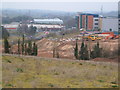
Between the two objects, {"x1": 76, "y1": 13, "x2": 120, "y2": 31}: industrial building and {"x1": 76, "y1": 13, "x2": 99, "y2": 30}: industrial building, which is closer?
{"x1": 76, "y1": 13, "x2": 120, "y2": 31}: industrial building

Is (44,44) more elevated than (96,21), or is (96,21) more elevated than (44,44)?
(96,21)

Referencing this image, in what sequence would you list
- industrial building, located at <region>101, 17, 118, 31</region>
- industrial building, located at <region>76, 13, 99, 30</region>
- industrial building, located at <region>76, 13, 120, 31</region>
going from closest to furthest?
industrial building, located at <region>101, 17, 118, 31</region> → industrial building, located at <region>76, 13, 120, 31</region> → industrial building, located at <region>76, 13, 99, 30</region>

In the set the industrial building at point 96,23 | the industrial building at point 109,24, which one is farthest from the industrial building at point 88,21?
the industrial building at point 109,24

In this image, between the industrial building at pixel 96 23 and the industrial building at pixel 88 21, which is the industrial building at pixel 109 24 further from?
the industrial building at pixel 88 21

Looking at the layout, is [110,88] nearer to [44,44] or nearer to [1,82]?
[1,82]

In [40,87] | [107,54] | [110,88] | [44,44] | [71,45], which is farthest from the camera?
[44,44]

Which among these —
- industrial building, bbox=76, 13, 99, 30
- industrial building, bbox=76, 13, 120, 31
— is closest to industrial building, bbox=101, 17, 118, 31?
industrial building, bbox=76, 13, 120, 31

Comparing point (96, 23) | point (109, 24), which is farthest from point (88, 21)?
point (109, 24)

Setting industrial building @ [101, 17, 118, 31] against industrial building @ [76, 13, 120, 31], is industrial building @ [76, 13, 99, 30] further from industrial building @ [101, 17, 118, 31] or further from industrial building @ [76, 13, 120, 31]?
industrial building @ [101, 17, 118, 31]

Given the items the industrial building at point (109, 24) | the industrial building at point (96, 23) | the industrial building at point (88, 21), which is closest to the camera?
the industrial building at point (109, 24)

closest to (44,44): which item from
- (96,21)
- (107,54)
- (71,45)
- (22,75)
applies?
(71,45)

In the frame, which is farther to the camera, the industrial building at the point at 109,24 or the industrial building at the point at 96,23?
the industrial building at the point at 96,23
